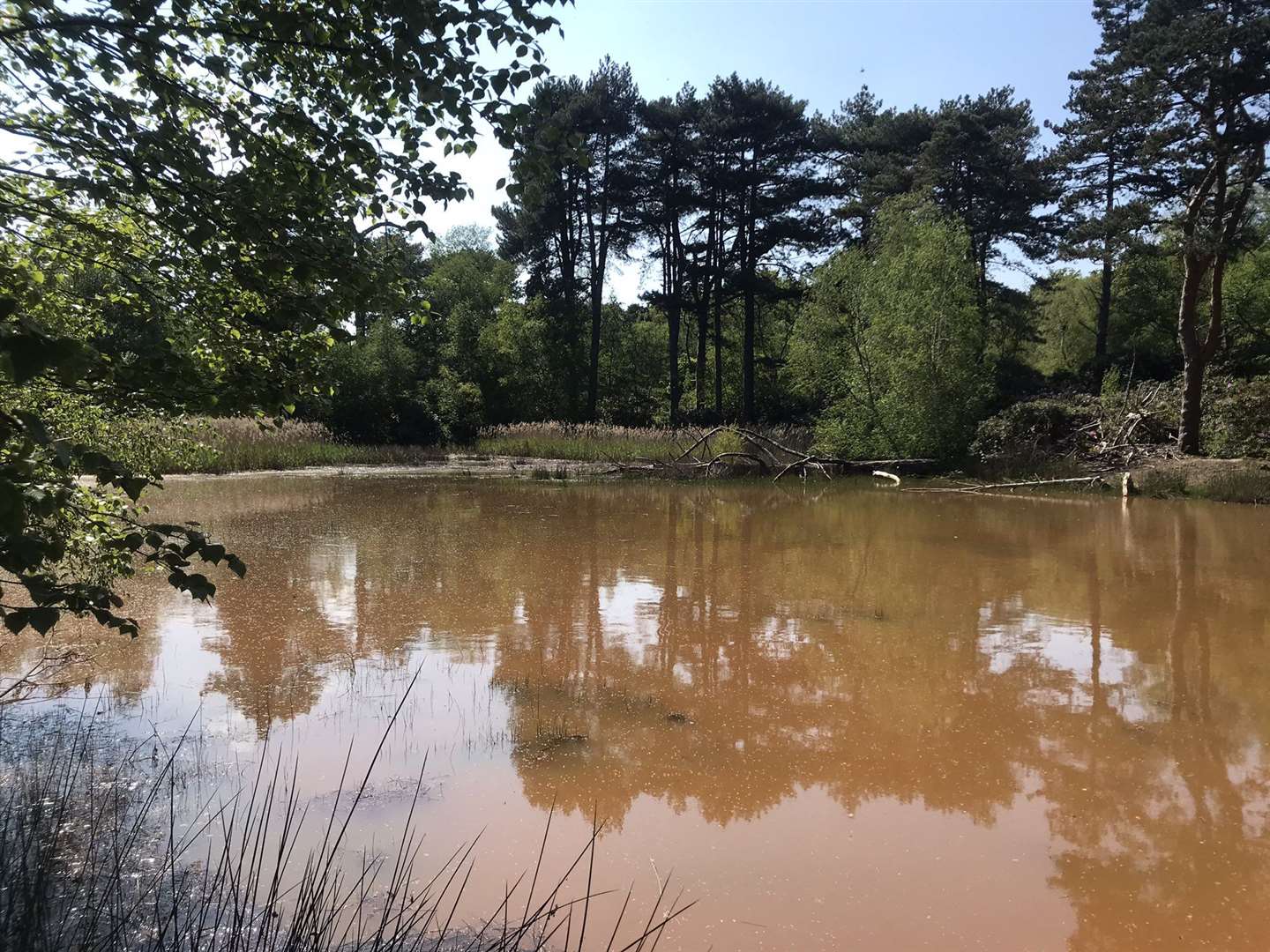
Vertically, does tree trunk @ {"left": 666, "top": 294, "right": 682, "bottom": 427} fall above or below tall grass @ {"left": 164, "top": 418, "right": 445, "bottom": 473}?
above

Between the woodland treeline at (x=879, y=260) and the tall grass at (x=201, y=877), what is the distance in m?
16.8

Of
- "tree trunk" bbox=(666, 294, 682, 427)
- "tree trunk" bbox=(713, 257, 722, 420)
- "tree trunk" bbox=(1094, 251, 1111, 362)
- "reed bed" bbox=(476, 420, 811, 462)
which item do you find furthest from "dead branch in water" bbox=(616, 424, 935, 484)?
"tree trunk" bbox=(1094, 251, 1111, 362)

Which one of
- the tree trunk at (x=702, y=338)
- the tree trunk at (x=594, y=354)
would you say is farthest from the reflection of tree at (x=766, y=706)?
the tree trunk at (x=594, y=354)

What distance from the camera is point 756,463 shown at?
24.1m

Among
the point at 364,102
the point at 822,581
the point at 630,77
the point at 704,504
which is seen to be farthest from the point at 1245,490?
the point at 630,77

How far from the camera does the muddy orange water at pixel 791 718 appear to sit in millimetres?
3555

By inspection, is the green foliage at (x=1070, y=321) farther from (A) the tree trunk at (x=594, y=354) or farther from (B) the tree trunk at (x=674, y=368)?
(A) the tree trunk at (x=594, y=354)

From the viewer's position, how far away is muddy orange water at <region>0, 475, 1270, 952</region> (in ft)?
11.7

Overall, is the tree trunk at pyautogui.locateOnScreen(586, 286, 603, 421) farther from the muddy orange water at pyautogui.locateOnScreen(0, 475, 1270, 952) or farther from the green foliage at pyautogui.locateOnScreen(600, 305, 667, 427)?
the muddy orange water at pyautogui.locateOnScreen(0, 475, 1270, 952)

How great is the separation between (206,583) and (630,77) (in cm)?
3485

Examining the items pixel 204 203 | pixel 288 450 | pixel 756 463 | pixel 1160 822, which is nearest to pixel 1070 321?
pixel 756 463

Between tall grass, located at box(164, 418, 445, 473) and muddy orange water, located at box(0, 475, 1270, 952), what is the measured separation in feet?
38.1

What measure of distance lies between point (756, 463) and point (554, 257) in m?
19.1

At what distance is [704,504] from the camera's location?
17547mm
